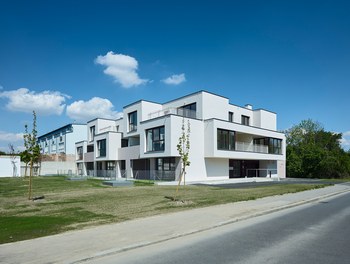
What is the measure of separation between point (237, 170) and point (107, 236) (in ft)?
115

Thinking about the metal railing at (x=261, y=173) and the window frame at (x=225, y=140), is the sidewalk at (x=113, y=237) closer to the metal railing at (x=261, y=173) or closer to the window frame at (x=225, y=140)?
the window frame at (x=225, y=140)

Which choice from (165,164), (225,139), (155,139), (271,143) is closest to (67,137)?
(155,139)

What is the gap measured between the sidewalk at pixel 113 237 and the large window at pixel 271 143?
109ft

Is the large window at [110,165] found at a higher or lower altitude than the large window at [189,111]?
lower

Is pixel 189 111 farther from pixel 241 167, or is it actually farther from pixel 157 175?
pixel 241 167

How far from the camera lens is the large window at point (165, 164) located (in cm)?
3256

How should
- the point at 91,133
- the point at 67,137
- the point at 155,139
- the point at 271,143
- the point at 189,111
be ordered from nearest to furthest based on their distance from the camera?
the point at 155,139, the point at 189,111, the point at 271,143, the point at 91,133, the point at 67,137

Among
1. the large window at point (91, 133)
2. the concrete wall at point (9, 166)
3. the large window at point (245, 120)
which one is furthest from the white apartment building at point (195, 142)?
the concrete wall at point (9, 166)

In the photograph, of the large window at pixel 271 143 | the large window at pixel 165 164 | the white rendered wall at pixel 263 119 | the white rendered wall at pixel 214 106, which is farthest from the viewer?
the white rendered wall at pixel 263 119

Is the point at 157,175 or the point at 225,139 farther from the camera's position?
the point at 225,139

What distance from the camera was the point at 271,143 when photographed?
43188 millimetres

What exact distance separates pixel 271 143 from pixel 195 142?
623 inches

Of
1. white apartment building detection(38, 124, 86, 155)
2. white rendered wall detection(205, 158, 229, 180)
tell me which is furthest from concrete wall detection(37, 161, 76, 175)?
white rendered wall detection(205, 158, 229, 180)

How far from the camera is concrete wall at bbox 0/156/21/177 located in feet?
163
